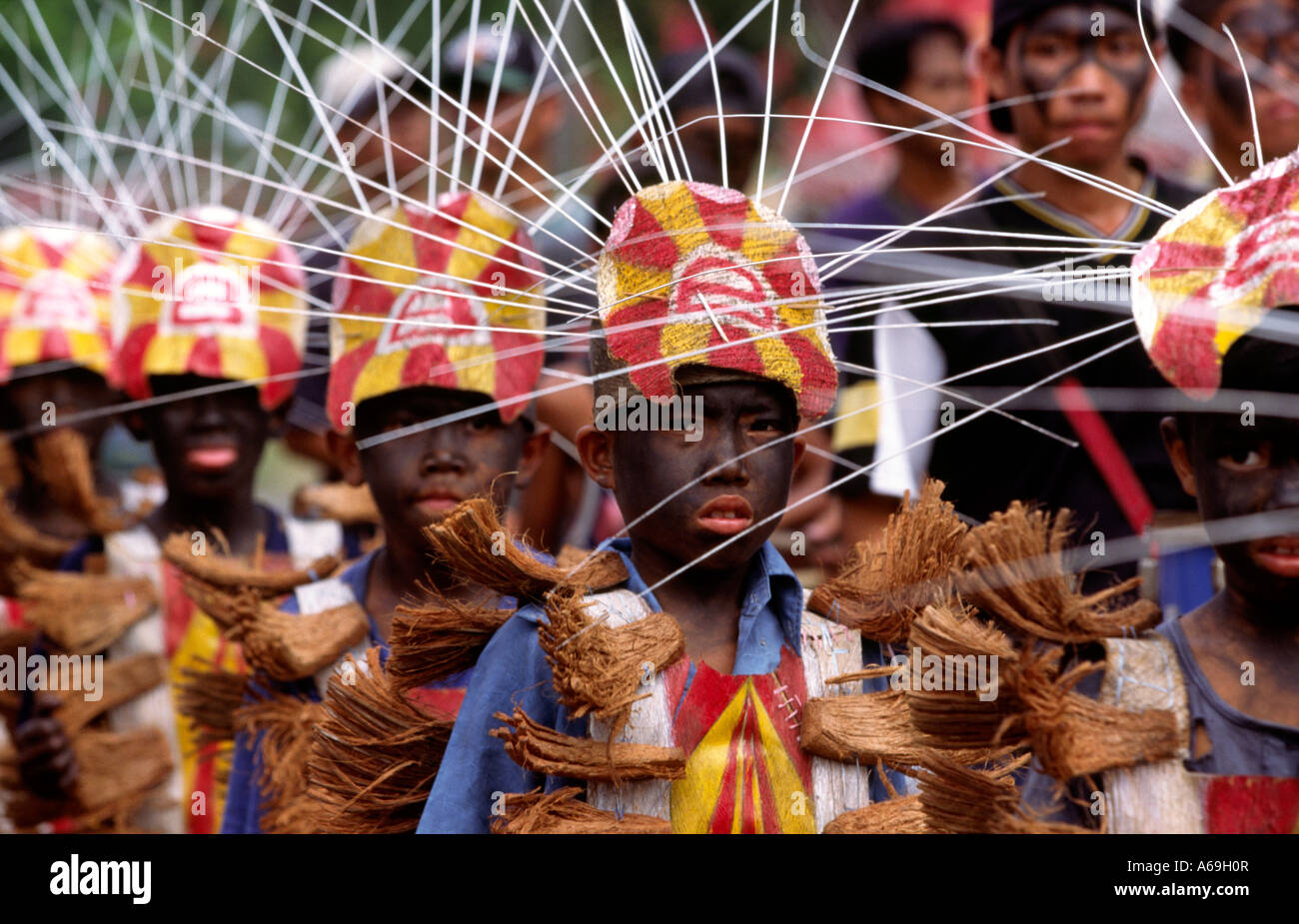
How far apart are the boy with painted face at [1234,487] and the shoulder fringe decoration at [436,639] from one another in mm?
1070

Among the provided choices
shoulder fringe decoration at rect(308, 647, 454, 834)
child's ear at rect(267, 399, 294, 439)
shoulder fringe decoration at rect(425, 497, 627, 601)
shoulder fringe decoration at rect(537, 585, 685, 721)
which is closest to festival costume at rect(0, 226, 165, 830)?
child's ear at rect(267, 399, 294, 439)

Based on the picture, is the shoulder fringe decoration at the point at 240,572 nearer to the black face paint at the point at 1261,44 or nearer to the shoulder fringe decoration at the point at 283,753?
the shoulder fringe decoration at the point at 283,753

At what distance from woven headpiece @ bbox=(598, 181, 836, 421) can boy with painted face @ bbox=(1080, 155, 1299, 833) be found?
1.87 ft

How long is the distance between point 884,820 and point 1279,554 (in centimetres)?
80

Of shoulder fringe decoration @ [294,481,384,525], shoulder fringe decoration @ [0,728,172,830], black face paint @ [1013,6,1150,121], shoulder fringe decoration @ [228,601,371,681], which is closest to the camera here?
shoulder fringe decoration @ [228,601,371,681]

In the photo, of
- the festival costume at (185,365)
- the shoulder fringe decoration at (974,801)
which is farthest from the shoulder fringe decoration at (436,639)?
the festival costume at (185,365)

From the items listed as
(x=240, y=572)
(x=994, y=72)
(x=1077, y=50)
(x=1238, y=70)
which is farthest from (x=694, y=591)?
(x=1238, y=70)

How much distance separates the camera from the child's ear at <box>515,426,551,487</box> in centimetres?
385

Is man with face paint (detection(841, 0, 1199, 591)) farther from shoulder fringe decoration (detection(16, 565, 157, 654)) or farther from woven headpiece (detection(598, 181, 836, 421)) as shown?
shoulder fringe decoration (detection(16, 565, 157, 654))

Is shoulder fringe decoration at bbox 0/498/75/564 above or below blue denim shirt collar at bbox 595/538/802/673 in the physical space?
above

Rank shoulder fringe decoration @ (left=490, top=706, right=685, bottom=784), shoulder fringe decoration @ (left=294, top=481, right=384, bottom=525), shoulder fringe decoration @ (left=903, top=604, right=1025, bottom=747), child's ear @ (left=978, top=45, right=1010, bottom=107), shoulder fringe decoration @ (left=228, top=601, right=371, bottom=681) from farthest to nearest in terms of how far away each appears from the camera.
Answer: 1. shoulder fringe decoration @ (left=294, top=481, right=384, bottom=525)
2. child's ear @ (left=978, top=45, right=1010, bottom=107)
3. shoulder fringe decoration @ (left=228, top=601, right=371, bottom=681)
4. shoulder fringe decoration @ (left=490, top=706, right=685, bottom=784)
5. shoulder fringe decoration @ (left=903, top=604, right=1025, bottom=747)

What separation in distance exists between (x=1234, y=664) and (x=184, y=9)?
7541 millimetres

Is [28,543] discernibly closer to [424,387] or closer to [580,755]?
[424,387]

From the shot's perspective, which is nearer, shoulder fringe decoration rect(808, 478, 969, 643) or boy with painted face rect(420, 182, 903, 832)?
boy with painted face rect(420, 182, 903, 832)
